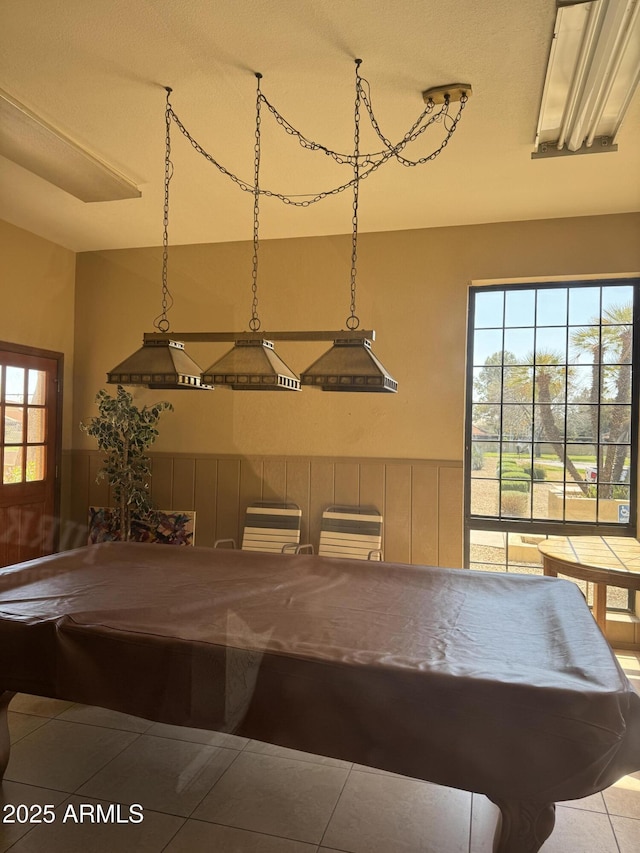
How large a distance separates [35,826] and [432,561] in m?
2.84

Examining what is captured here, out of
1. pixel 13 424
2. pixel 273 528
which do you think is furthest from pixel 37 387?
pixel 273 528

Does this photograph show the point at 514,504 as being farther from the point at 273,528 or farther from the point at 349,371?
the point at 349,371

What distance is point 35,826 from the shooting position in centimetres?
201

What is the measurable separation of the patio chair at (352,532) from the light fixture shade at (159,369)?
1.96 m

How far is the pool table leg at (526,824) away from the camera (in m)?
1.50

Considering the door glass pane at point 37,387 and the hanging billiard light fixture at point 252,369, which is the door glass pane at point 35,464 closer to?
the door glass pane at point 37,387

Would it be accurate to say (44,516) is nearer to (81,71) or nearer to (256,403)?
(256,403)

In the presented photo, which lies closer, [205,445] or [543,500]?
[543,500]

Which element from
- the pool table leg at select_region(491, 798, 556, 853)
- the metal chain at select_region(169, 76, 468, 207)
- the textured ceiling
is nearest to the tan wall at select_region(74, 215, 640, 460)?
the textured ceiling

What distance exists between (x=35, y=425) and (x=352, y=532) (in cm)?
264

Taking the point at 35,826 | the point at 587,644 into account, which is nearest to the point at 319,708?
the point at 587,644

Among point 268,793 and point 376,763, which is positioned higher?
point 376,763

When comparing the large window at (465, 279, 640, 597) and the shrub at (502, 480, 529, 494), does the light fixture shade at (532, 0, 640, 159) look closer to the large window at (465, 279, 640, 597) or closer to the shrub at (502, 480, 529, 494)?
the large window at (465, 279, 640, 597)

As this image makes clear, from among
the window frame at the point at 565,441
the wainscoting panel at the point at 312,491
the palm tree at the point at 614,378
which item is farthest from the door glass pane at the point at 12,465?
the palm tree at the point at 614,378
